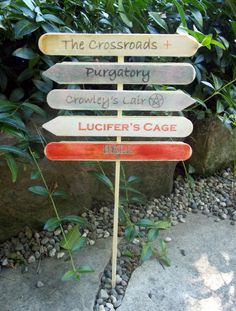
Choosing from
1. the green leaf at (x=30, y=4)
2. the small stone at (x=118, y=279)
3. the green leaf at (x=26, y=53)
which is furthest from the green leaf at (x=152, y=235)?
the green leaf at (x=30, y=4)

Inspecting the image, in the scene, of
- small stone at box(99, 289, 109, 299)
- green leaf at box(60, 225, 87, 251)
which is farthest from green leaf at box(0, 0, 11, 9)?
small stone at box(99, 289, 109, 299)

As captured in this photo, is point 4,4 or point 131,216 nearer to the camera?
point 4,4

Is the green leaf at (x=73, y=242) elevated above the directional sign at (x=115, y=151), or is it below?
below

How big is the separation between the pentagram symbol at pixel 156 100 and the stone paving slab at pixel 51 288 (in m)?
0.65

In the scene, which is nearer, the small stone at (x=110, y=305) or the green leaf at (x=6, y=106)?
the green leaf at (x=6, y=106)

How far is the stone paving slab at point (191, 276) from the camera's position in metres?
1.17

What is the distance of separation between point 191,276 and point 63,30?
37.8 inches

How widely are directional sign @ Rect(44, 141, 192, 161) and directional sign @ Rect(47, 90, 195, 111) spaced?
0.36 ft

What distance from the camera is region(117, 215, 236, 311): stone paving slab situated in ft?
3.84

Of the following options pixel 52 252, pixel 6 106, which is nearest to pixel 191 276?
pixel 52 252

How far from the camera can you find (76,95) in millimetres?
945

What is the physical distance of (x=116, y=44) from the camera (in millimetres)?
911

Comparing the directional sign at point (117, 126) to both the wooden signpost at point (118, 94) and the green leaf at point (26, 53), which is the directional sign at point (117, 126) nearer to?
A: the wooden signpost at point (118, 94)

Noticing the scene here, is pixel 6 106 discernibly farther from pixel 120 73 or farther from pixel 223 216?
pixel 223 216
